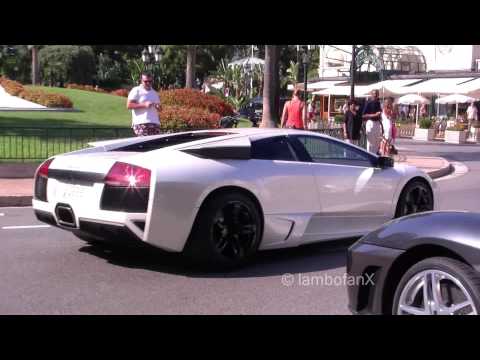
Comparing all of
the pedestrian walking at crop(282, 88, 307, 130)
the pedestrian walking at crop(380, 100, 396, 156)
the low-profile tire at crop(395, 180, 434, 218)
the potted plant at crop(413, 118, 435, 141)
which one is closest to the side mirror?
the low-profile tire at crop(395, 180, 434, 218)

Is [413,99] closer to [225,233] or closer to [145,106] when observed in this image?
[145,106]

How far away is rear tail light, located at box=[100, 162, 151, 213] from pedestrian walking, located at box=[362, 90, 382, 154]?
10.5 m

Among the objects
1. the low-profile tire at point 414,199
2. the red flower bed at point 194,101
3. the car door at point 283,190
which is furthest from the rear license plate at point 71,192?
the red flower bed at point 194,101

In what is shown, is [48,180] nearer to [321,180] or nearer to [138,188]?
[138,188]

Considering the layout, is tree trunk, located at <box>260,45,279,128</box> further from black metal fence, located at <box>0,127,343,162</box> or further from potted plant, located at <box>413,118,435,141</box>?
potted plant, located at <box>413,118,435,141</box>

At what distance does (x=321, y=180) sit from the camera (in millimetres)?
7680

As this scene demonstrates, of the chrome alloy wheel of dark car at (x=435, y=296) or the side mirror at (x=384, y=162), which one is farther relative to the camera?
the side mirror at (x=384, y=162)

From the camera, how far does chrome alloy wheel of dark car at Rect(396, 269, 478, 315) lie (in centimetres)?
421

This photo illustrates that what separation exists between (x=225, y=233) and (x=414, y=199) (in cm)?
283

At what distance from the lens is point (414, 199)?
8609 millimetres

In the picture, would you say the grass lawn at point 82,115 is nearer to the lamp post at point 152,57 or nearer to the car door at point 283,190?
the car door at point 283,190

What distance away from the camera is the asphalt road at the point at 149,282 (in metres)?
5.75

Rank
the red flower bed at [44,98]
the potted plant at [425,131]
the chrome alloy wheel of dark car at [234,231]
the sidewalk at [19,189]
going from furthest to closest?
the red flower bed at [44,98]
the potted plant at [425,131]
the sidewalk at [19,189]
the chrome alloy wheel of dark car at [234,231]
